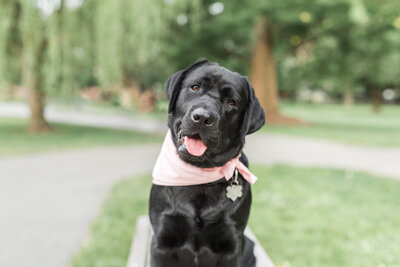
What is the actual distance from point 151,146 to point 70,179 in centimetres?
411

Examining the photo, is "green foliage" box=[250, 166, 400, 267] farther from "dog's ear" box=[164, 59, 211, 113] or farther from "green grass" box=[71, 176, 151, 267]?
"dog's ear" box=[164, 59, 211, 113]

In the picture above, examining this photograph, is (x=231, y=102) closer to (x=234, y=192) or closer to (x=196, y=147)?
(x=196, y=147)

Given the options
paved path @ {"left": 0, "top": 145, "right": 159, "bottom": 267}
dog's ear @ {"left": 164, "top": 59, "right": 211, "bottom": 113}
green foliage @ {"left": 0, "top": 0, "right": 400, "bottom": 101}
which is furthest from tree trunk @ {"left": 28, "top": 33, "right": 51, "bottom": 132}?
dog's ear @ {"left": 164, "top": 59, "right": 211, "bottom": 113}

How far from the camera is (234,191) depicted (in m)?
2.21

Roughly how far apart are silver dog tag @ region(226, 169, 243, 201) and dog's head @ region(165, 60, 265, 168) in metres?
0.16

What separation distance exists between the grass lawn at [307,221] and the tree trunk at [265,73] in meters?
11.7

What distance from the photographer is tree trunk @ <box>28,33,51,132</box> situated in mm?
10539

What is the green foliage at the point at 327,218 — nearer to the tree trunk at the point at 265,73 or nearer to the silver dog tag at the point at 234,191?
the silver dog tag at the point at 234,191

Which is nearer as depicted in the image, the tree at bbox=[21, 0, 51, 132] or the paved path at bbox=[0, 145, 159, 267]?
the paved path at bbox=[0, 145, 159, 267]

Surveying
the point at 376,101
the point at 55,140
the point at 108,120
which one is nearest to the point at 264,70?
the point at 108,120

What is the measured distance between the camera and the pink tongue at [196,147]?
2082mm

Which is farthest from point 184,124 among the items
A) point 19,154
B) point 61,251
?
point 19,154

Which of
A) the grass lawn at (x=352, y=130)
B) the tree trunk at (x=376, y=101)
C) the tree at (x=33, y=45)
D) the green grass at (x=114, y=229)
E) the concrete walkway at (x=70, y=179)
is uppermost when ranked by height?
the tree at (x=33, y=45)

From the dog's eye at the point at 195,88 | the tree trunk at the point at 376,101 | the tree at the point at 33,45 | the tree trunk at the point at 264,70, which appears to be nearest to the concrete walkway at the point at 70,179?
the dog's eye at the point at 195,88
